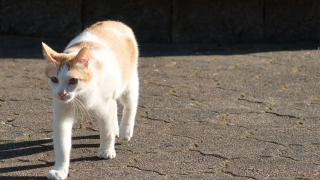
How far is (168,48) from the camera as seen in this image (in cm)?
709

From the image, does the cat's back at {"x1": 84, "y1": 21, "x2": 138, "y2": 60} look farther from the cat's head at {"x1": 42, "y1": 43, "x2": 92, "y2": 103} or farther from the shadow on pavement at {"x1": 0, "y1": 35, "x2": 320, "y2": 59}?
the shadow on pavement at {"x1": 0, "y1": 35, "x2": 320, "y2": 59}

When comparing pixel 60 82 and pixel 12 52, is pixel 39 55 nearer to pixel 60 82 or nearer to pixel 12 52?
pixel 12 52

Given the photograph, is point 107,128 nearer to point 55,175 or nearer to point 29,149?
point 55,175

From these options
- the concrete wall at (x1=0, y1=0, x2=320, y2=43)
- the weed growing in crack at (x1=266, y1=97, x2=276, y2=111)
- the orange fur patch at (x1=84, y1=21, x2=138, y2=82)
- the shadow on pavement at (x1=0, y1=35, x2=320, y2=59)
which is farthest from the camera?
the concrete wall at (x1=0, y1=0, x2=320, y2=43)

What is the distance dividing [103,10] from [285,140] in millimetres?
3751

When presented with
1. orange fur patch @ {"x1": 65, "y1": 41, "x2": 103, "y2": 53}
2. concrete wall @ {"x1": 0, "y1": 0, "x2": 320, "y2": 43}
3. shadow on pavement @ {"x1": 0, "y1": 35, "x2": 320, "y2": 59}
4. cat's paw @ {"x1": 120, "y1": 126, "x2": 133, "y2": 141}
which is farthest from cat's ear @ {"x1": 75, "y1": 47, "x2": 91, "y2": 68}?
concrete wall @ {"x1": 0, "y1": 0, "x2": 320, "y2": 43}

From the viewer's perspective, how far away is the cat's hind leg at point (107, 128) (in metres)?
3.71

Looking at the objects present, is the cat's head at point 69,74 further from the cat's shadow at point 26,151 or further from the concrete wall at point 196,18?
the concrete wall at point 196,18

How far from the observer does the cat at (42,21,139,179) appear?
342cm

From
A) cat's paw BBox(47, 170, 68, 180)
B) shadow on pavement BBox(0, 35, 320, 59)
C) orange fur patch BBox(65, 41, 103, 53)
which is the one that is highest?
orange fur patch BBox(65, 41, 103, 53)

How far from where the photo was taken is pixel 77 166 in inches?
146

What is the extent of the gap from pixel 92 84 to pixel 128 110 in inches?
31.4

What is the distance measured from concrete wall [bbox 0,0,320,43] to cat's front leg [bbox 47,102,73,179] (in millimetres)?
3791

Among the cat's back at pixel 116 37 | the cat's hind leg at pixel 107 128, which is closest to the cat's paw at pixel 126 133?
the cat's hind leg at pixel 107 128
